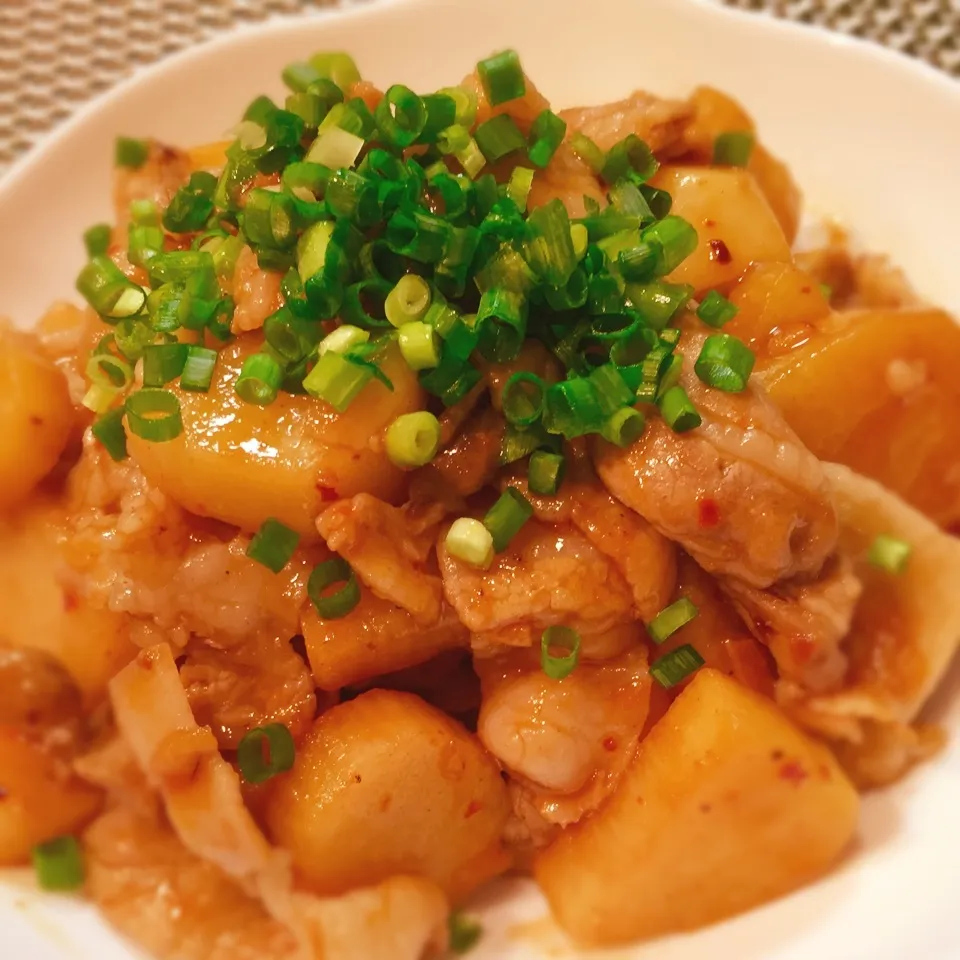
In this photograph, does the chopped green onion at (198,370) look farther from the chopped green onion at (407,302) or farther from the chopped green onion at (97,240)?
the chopped green onion at (97,240)

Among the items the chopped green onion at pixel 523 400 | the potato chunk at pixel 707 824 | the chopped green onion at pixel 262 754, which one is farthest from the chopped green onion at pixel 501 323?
the chopped green onion at pixel 262 754

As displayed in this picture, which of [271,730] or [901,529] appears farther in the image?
[901,529]

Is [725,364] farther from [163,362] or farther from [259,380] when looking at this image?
[163,362]

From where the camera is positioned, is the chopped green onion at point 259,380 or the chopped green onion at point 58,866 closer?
the chopped green onion at point 259,380

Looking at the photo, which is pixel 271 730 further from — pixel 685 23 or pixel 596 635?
pixel 685 23

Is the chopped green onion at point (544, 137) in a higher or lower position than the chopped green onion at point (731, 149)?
lower

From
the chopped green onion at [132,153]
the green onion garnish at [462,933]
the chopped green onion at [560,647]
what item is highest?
the chopped green onion at [560,647]

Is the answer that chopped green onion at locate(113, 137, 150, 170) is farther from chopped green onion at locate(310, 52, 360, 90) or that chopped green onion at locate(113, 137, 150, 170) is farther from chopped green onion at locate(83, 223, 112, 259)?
chopped green onion at locate(310, 52, 360, 90)

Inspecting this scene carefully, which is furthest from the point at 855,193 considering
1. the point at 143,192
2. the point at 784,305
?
the point at 143,192

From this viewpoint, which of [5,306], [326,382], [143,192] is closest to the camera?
[326,382]
